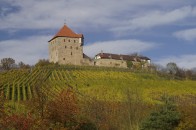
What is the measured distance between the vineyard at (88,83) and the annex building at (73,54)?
14.7 meters

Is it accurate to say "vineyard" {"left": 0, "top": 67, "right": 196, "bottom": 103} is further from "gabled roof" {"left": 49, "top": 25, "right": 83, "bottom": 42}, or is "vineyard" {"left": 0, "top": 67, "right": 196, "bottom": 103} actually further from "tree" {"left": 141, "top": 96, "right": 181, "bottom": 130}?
"gabled roof" {"left": 49, "top": 25, "right": 83, "bottom": 42}

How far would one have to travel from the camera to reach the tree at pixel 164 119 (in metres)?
27.0

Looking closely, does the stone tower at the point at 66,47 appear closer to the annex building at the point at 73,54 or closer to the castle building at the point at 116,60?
the annex building at the point at 73,54

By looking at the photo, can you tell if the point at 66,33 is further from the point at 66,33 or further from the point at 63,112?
the point at 63,112

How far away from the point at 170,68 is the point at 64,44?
29694 mm

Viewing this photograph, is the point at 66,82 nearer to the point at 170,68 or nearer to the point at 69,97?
the point at 69,97

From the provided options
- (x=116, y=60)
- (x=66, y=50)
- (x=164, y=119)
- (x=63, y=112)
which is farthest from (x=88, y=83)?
(x=116, y=60)

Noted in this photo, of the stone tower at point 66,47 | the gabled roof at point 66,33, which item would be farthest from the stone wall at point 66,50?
the gabled roof at point 66,33

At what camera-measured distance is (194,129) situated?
93.0 feet

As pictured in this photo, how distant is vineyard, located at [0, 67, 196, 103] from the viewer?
169ft

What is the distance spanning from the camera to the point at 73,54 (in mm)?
97625

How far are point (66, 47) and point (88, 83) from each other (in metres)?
37.3

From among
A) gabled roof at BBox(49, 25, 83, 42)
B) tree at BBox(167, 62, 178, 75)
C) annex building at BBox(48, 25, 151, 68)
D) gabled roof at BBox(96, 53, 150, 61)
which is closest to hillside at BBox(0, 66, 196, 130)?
annex building at BBox(48, 25, 151, 68)

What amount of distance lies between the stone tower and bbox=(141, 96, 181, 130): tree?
67.7 metres
